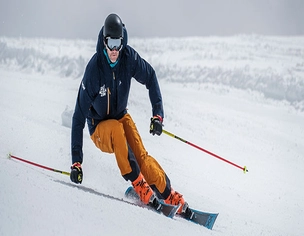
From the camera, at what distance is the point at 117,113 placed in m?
2.96

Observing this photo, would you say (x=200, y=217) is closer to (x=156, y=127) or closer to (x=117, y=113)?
(x=156, y=127)

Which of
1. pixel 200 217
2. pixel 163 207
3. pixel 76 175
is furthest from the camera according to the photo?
pixel 200 217

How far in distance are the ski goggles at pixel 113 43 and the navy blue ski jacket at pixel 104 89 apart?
69 mm

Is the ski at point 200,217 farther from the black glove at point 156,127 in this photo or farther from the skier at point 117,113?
the black glove at point 156,127

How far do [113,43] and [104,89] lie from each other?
1.10 feet

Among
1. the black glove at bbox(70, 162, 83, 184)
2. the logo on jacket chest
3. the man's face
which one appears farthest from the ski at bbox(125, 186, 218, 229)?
the man's face

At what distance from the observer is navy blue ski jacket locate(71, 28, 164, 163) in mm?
2748

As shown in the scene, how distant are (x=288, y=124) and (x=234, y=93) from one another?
197 cm

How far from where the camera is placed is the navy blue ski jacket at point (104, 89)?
2748 mm

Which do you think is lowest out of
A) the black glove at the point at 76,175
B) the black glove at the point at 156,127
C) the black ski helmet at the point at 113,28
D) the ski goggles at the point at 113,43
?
the black glove at the point at 76,175

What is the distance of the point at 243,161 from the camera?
19.6 feet

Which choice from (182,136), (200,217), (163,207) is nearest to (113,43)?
(163,207)

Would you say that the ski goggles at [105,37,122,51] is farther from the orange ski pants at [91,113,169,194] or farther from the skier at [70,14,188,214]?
the orange ski pants at [91,113,169,194]

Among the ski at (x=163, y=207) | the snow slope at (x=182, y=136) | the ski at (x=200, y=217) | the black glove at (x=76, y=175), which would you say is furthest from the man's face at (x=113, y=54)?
the ski at (x=200, y=217)
